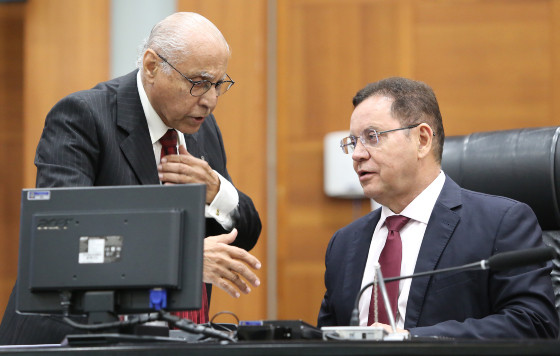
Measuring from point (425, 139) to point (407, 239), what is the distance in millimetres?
330

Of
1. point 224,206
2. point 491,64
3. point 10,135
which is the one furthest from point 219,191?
point 10,135

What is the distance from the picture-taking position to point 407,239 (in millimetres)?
2227

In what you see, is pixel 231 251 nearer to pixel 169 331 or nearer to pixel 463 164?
pixel 169 331

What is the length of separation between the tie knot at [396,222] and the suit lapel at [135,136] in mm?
706

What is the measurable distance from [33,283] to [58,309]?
7 centimetres

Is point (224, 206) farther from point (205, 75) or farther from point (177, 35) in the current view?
point (177, 35)

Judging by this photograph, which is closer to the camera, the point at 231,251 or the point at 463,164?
the point at 231,251

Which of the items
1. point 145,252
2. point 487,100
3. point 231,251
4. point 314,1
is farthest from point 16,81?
point 145,252

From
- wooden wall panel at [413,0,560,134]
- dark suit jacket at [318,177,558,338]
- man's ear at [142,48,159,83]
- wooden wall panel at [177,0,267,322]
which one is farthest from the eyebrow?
wooden wall panel at [413,0,560,134]

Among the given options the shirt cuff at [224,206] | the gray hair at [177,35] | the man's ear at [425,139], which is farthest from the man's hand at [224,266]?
the man's ear at [425,139]

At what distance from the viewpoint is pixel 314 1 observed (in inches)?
153

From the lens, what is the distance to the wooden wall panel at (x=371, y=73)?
3701mm

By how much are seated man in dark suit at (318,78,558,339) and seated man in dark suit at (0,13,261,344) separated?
0.35 metres

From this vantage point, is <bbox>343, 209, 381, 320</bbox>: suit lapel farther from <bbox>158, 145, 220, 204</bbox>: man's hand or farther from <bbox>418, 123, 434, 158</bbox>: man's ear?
<bbox>158, 145, 220, 204</bbox>: man's hand
